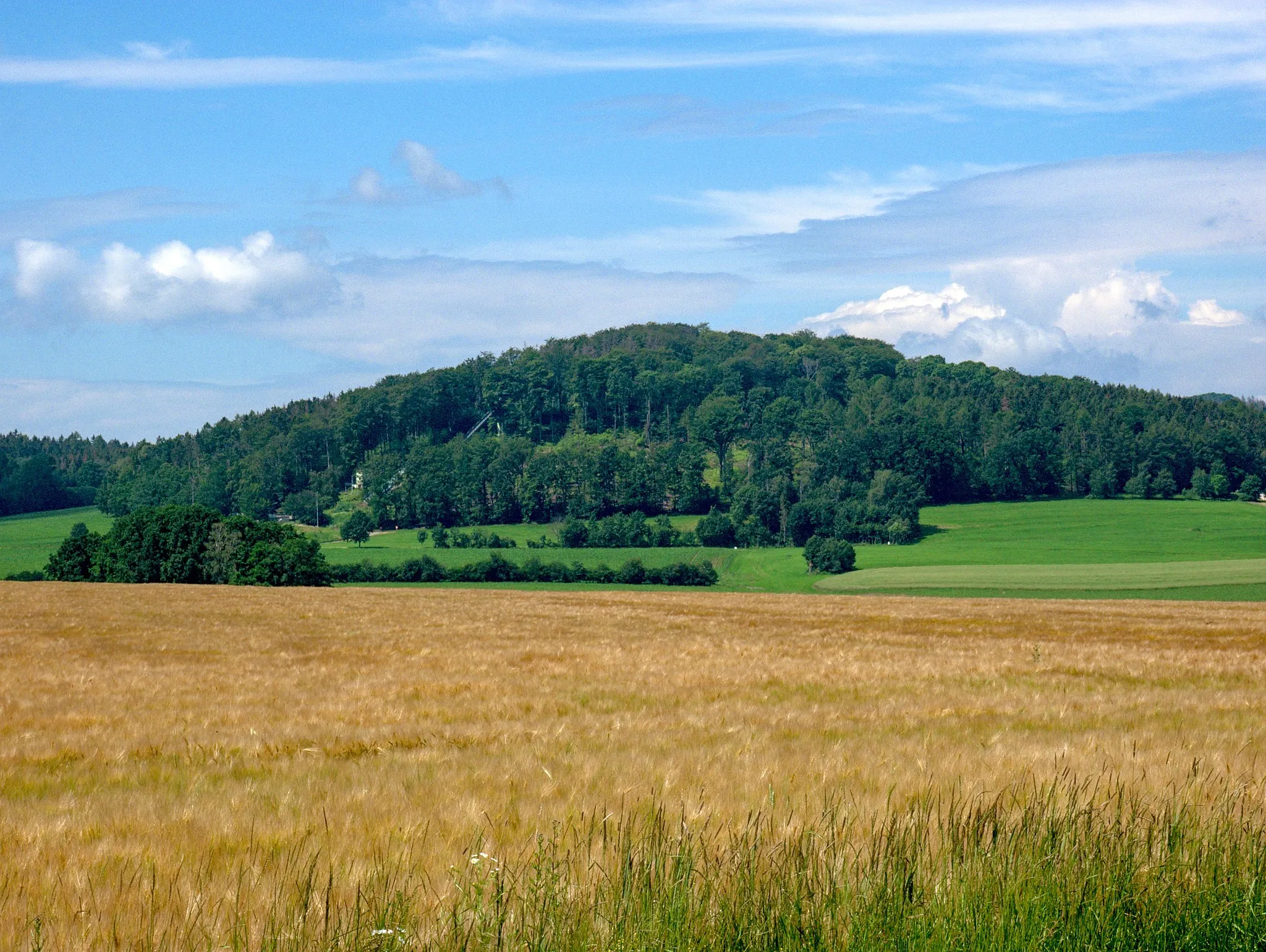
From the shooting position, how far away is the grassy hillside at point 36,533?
111 meters

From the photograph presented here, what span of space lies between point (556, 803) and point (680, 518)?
5863 inches

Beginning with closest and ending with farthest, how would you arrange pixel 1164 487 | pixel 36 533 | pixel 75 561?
pixel 75 561 < pixel 36 533 < pixel 1164 487

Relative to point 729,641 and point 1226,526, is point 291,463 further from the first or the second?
point 729,641

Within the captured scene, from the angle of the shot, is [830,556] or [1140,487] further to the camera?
[1140,487]

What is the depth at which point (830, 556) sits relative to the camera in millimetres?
112750

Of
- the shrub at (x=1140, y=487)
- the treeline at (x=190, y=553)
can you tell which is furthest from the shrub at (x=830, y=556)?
A: the shrub at (x=1140, y=487)

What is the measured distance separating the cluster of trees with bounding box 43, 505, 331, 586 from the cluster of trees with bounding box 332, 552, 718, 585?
19111 millimetres

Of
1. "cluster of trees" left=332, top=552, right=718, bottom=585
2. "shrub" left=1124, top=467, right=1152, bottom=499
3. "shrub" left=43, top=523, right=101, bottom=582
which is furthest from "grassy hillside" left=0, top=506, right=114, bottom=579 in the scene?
"shrub" left=1124, top=467, right=1152, bottom=499

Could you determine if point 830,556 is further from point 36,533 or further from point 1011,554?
point 36,533

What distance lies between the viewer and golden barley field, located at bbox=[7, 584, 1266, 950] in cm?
630

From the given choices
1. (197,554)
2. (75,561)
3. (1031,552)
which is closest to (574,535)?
(1031,552)

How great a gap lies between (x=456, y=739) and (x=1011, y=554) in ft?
368

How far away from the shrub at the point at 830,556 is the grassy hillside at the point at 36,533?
230 feet

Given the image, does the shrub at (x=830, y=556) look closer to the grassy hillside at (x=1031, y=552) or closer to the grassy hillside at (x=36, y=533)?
the grassy hillside at (x=1031, y=552)
